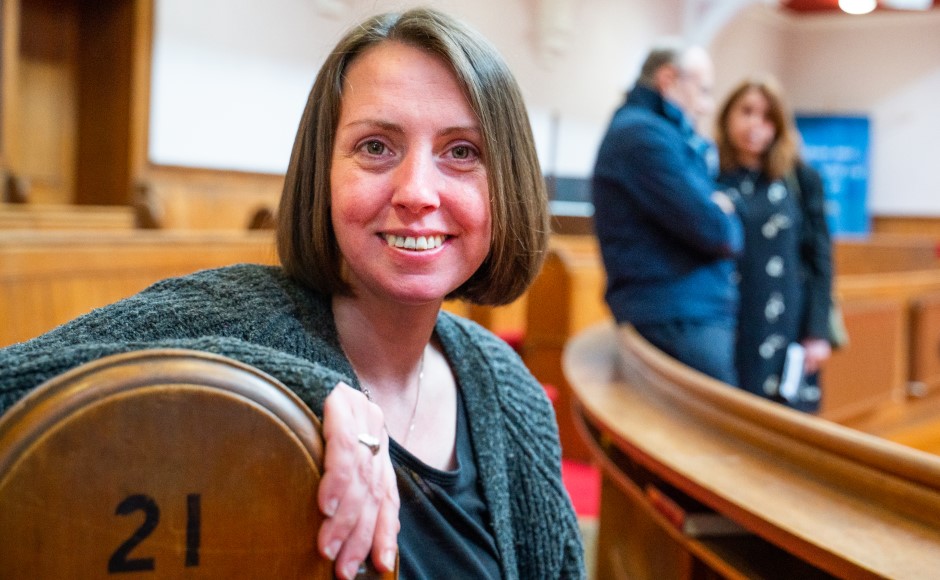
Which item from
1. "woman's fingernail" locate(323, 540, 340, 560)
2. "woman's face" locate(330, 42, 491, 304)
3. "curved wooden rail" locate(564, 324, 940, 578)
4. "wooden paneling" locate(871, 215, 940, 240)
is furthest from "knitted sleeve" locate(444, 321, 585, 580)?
"wooden paneling" locate(871, 215, 940, 240)

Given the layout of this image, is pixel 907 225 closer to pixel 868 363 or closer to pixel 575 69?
pixel 575 69

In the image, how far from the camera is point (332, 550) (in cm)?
60

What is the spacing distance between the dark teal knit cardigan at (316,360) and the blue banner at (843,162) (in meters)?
12.4

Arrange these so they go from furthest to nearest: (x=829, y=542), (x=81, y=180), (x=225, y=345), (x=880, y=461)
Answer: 1. (x=81, y=180)
2. (x=880, y=461)
3. (x=829, y=542)
4. (x=225, y=345)

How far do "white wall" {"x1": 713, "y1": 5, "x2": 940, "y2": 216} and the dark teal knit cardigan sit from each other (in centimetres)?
1159

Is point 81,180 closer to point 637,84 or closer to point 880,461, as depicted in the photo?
point 637,84

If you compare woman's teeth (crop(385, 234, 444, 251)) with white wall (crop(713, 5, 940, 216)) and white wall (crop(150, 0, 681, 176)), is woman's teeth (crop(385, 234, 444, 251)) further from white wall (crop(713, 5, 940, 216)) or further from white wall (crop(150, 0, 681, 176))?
white wall (crop(713, 5, 940, 216))

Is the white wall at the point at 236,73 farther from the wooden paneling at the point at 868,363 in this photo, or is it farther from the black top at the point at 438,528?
the black top at the point at 438,528

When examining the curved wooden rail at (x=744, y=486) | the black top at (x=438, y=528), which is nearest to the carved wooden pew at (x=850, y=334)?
the curved wooden rail at (x=744, y=486)

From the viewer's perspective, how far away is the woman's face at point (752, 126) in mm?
2787

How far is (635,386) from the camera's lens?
2.31m

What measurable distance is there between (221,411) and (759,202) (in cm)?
247

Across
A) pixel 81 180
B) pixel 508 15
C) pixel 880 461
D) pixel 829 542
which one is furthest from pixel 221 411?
pixel 508 15

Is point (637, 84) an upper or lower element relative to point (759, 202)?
upper
